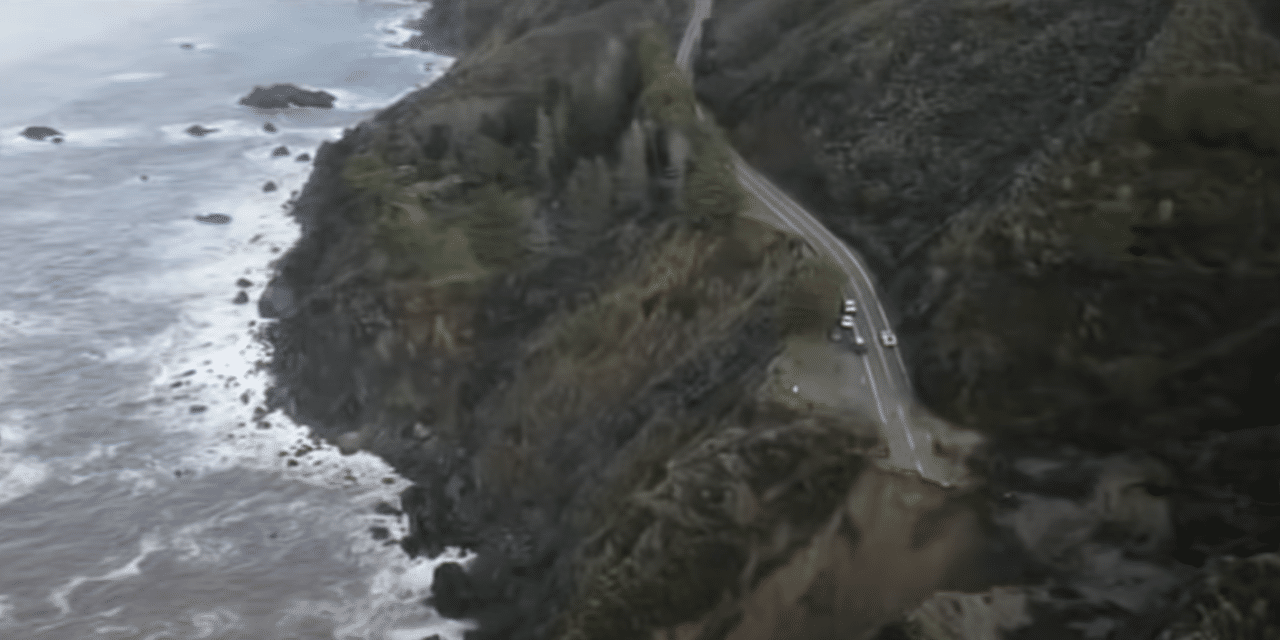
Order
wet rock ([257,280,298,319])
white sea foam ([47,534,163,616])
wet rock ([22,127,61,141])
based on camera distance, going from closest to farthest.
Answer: white sea foam ([47,534,163,616])
wet rock ([257,280,298,319])
wet rock ([22,127,61,141])

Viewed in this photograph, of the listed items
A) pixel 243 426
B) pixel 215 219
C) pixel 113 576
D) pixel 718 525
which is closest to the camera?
pixel 718 525

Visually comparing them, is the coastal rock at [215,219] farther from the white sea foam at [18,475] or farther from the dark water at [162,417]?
the white sea foam at [18,475]

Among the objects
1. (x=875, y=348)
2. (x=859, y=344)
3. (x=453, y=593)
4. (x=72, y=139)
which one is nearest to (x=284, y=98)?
(x=72, y=139)

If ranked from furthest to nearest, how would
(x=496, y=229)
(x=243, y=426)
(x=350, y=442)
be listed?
1. (x=496, y=229)
2. (x=243, y=426)
3. (x=350, y=442)

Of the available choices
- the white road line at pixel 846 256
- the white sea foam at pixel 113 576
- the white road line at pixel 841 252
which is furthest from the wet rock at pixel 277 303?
the white road line at pixel 841 252

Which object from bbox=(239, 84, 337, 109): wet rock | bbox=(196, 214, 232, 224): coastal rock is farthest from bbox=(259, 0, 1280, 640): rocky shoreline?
bbox=(239, 84, 337, 109): wet rock

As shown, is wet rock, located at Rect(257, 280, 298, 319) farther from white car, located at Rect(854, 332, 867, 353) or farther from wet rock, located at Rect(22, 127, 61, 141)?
wet rock, located at Rect(22, 127, 61, 141)

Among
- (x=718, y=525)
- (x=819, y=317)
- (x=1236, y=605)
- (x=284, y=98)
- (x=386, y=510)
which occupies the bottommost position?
(x=386, y=510)

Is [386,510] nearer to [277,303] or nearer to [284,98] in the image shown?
[277,303]
